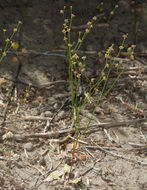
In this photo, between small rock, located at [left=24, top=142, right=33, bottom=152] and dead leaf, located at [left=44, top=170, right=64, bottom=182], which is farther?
small rock, located at [left=24, top=142, right=33, bottom=152]

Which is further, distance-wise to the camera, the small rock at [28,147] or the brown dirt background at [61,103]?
the small rock at [28,147]

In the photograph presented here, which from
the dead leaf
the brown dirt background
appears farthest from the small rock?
the dead leaf

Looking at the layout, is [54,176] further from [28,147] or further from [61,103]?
[61,103]

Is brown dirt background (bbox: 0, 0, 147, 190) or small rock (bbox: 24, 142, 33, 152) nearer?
brown dirt background (bbox: 0, 0, 147, 190)

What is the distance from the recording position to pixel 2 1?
4.08 meters

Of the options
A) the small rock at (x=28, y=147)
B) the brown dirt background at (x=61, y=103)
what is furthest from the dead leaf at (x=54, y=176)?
the small rock at (x=28, y=147)

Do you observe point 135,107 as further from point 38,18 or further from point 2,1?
point 2,1

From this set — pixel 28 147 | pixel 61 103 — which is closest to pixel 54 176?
pixel 28 147

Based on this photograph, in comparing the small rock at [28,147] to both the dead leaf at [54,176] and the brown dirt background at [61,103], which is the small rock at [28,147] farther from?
the dead leaf at [54,176]

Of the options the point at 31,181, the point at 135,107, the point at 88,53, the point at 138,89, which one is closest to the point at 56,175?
the point at 31,181

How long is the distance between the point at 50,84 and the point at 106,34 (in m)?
1.16

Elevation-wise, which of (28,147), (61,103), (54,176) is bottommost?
(54,176)

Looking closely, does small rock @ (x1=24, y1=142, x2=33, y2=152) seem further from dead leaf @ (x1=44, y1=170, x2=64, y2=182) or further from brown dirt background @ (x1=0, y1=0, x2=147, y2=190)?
dead leaf @ (x1=44, y1=170, x2=64, y2=182)

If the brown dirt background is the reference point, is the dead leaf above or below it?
below
